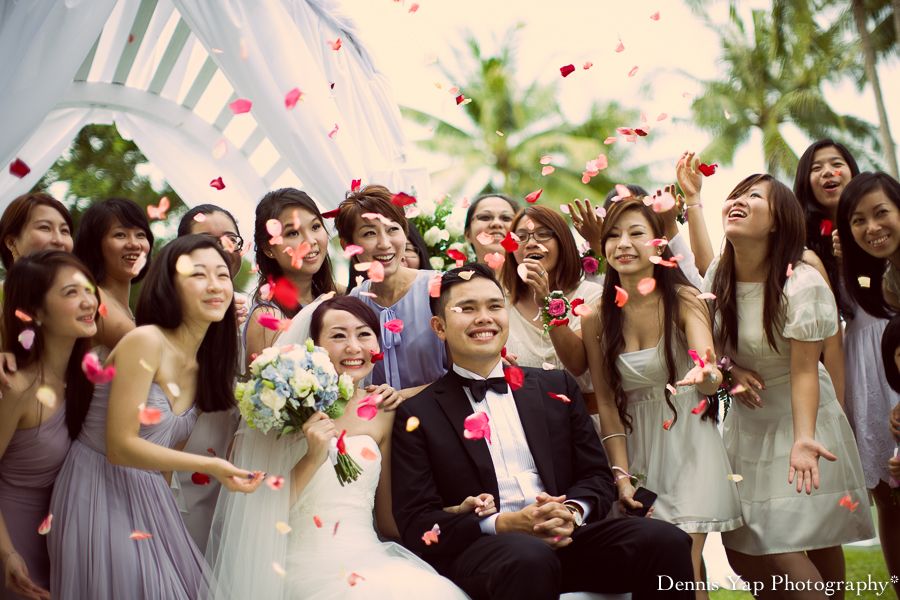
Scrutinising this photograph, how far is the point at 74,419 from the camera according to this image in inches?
116

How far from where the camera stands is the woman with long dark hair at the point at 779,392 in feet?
11.1

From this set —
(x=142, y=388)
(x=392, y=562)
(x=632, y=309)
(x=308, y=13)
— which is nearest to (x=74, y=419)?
(x=142, y=388)

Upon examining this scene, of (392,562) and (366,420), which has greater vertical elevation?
(366,420)

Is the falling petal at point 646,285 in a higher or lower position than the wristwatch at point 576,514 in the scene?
higher

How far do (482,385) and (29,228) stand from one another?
2.46 meters

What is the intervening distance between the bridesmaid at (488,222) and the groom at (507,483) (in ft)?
4.03

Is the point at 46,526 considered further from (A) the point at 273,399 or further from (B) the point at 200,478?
(A) the point at 273,399

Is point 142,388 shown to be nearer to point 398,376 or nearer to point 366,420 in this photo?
point 366,420

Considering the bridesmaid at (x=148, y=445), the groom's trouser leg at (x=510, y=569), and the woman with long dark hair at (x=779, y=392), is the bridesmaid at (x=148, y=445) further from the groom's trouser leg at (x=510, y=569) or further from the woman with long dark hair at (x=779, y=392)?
the woman with long dark hair at (x=779, y=392)

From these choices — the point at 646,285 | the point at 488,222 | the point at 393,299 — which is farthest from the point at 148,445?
the point at 488,222

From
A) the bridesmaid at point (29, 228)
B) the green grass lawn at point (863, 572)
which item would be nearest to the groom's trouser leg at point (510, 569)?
the bridesmaid at point (29, 228)

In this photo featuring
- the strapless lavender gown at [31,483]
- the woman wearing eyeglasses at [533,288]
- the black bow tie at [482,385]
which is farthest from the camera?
the woman wearing eyeglasses at [533,288]

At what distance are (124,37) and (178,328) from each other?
132 inches

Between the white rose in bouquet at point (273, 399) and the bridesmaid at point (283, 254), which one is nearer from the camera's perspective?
the white rose in bouquet at point (273, 399)
